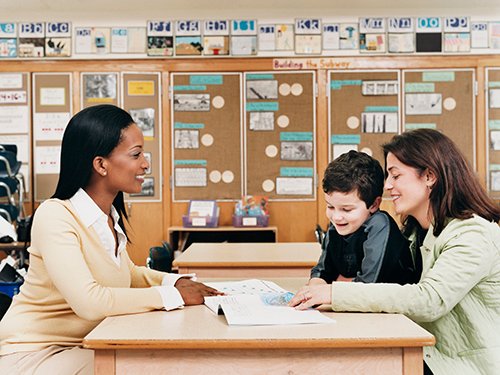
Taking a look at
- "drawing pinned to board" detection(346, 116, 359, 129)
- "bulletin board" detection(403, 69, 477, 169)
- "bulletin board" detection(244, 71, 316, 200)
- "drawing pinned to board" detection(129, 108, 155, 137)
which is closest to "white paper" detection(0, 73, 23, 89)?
"drawing pinned to board" detection(129, 108, 155, 137)

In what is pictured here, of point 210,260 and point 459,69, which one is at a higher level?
point 459,69

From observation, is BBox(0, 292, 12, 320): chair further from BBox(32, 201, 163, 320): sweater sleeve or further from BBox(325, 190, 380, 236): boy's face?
BBox(325, 190, 380, 236): boy's face

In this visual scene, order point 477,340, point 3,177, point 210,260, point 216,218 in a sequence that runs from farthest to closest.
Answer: point 216,218 < point 3,177 < point 210,260 < point 477,340

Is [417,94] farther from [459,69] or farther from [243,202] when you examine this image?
[243,202]

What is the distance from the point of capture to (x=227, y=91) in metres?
6.08

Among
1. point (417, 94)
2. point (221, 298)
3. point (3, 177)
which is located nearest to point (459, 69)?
point (417, 94)

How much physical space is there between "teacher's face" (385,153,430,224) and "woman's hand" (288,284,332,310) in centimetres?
41

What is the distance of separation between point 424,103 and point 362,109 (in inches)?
25.3

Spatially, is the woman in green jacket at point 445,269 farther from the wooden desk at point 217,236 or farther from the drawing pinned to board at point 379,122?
the drawing pinned to board at point 379,122

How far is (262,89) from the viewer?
19.9ft

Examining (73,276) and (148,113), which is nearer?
(73,276)

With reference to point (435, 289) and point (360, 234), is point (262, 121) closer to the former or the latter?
point (360, 234)

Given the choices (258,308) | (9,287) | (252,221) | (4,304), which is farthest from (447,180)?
(252,221)

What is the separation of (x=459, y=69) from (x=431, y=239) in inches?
187
